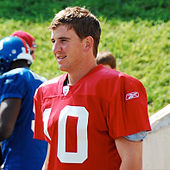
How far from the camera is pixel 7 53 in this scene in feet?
12.2

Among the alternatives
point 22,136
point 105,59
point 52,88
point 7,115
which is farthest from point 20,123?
point 105,59

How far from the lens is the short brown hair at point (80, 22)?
7.87 feet

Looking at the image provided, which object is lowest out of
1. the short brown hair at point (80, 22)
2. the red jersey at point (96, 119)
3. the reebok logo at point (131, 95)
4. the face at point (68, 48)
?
the red jersey at point (96, 119)

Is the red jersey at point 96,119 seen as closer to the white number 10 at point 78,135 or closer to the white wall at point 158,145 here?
the white number 10 at point 78,135

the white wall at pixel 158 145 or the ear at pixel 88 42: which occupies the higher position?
the ear at pixel 88 42

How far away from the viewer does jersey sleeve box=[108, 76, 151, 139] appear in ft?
7.12

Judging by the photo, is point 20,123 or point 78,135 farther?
point 20,123

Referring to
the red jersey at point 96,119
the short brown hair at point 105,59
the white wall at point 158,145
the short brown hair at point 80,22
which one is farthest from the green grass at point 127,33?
the red jersey at point 96,119

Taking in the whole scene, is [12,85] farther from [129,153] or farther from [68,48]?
[129,153]

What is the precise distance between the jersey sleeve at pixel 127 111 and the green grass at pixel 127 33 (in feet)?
12.3

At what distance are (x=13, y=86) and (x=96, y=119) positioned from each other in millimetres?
1351

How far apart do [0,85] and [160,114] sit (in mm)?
1607

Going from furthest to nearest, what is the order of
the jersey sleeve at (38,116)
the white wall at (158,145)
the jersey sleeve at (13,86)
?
the white wall at (158,145)
the jersey sleeve at (13,86)
the jersey sleeve at (38,116)

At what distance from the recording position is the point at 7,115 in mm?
3281
